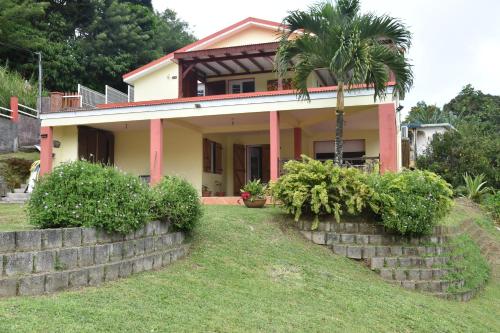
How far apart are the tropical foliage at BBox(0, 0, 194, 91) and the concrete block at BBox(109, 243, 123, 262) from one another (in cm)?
2308

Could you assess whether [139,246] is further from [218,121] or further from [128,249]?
[218,121]

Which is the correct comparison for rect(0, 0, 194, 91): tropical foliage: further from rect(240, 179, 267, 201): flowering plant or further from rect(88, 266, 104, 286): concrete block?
rect(88, 266, 104, 286): concrete block

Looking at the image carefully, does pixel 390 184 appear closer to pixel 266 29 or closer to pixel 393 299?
pixel 393 299

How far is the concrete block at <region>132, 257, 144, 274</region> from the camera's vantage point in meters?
6.28

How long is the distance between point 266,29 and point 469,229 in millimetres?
9509

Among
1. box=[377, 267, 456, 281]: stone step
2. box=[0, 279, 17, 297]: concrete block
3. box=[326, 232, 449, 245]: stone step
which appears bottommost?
box=[377, 267, 456, 281]: stone step

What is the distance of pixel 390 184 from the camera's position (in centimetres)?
986

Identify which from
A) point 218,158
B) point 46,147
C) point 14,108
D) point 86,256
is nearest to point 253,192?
point 218,158

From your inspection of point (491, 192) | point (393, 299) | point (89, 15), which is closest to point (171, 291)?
point (393, 299)

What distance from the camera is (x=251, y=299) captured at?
6129 mm

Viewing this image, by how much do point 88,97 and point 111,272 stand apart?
1463 centimetres

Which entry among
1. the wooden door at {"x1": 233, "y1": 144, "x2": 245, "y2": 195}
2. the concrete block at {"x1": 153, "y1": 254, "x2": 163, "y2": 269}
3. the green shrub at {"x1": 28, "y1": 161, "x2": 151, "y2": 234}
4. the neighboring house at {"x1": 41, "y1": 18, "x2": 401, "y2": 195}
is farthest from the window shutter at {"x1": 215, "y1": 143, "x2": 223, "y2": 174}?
the green shrub at {"x1": 28, "y1": 161, "x2": 151, "y2": 234}

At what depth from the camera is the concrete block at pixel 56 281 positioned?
5.02 m

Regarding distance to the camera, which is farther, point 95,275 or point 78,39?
point 78,39
